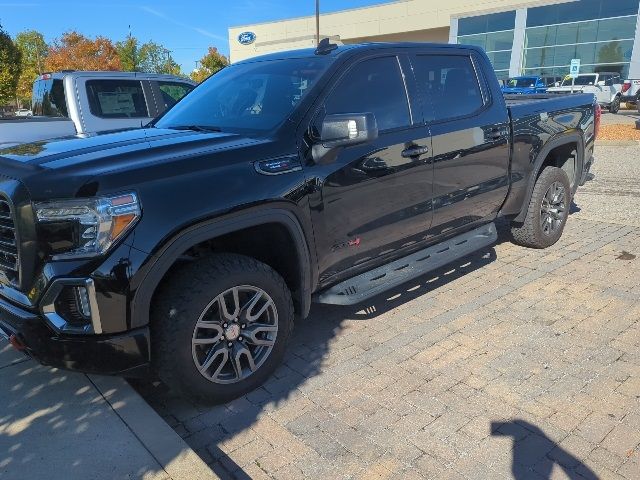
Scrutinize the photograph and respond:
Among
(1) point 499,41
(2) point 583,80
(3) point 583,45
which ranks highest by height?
(1) point 499,41

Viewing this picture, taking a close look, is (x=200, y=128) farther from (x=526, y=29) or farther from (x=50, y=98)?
(x=526, y=29)

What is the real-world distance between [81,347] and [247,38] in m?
58.6

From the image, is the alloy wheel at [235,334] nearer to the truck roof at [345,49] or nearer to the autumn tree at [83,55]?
the truck roof at [345,49]

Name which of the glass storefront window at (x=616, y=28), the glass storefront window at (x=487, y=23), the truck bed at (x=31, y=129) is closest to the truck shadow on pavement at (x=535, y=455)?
the truck bed at (x=31, y=129)

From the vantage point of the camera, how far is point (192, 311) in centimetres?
269

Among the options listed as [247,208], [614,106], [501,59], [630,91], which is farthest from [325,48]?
[501,59]

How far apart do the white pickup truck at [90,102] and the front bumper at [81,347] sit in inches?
188

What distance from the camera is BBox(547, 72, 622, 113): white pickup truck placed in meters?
26.1

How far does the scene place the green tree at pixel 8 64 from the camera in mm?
23219

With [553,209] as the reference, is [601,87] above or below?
above

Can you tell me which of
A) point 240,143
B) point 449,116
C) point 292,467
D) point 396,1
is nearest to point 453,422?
point 292,467

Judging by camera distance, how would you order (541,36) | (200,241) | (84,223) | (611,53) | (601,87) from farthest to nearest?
(541,36), (611,53), (601,87), (200,241), (84,223)

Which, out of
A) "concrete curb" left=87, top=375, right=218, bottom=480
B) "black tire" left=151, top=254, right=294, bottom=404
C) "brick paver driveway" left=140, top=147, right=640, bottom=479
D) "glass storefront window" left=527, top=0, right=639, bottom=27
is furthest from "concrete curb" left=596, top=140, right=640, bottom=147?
"glass storefront window" left=527, top=0, right=639, bottom=27

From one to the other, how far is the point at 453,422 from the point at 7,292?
2464 millimetres
